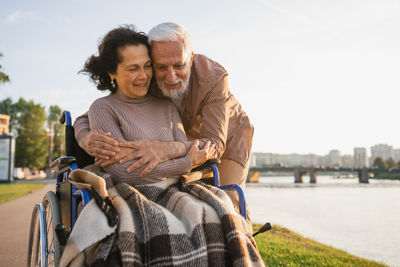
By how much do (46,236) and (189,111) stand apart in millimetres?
1192

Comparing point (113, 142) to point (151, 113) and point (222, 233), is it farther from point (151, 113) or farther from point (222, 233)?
point (222, 233)

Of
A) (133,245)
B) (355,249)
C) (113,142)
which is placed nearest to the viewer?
(133,245)

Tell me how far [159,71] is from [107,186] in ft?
2.97

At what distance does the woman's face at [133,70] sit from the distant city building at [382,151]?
146 m

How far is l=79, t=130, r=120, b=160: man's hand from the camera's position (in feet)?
6.42

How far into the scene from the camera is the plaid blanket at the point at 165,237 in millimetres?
1437

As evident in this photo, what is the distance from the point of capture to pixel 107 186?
1798 mm

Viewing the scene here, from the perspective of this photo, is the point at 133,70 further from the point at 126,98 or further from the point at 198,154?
the point at 198,154

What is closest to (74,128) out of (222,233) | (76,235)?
(76,235)

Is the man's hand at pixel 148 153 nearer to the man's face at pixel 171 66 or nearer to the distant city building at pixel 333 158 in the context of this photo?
the man's face at pixel 171 66

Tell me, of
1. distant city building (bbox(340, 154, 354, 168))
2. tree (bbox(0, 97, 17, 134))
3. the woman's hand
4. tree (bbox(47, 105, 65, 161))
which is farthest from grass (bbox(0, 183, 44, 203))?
distant city building (bbox(340, 154, 354, 168))

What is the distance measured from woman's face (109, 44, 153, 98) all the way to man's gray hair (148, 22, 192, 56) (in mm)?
139

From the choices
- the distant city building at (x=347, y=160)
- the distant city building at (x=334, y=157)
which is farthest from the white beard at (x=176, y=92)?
the distant city building at (x=347, y=160)

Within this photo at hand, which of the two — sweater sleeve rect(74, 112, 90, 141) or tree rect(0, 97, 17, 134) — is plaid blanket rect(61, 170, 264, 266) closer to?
sweater sleeve rect(74, 112, 90, 141)
